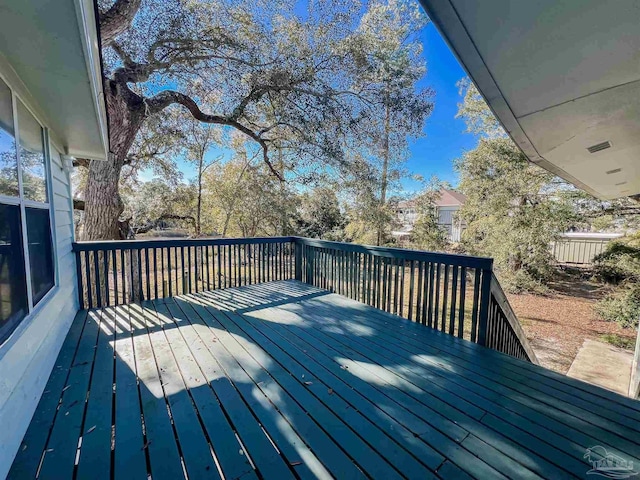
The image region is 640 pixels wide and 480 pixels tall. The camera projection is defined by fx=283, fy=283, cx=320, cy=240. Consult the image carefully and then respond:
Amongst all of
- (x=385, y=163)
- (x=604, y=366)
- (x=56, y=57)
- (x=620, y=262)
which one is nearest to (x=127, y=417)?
(x=56, y=57)

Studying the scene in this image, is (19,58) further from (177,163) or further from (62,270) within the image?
(177,163)

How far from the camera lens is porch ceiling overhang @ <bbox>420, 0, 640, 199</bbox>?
979 millimetres

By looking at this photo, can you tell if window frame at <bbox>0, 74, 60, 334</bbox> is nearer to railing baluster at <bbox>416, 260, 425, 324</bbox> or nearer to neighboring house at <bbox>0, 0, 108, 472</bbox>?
neighboring house at <bbox>0, 0, 108, 472</bbox>

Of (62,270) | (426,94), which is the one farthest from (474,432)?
(426,94)

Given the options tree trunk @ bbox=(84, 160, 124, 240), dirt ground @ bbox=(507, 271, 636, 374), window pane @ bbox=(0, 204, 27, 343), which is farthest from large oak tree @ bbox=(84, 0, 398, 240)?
dirt ground @ bbox=(507, 271, 636, 374)

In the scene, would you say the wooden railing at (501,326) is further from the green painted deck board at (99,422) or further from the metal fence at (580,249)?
the metal fence at (580,249)

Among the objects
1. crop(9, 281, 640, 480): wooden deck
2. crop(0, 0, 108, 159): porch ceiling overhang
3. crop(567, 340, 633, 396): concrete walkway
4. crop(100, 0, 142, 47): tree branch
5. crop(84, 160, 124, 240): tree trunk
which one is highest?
crop(100, 0, 142, 47): tree branch

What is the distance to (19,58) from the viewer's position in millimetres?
1632

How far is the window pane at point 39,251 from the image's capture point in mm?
2211

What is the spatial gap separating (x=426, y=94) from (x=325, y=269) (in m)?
5.42

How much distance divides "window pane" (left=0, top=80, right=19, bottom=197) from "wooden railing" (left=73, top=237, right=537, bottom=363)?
2.05 meters

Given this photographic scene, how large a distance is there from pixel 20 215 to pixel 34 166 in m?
0.68

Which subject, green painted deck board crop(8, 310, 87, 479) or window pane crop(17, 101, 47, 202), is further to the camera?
window pane crop(17, 101, 47, 202)

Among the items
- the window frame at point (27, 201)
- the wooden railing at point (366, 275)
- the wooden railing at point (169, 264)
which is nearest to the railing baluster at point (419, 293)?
the wooden railing at point (366, 275)
